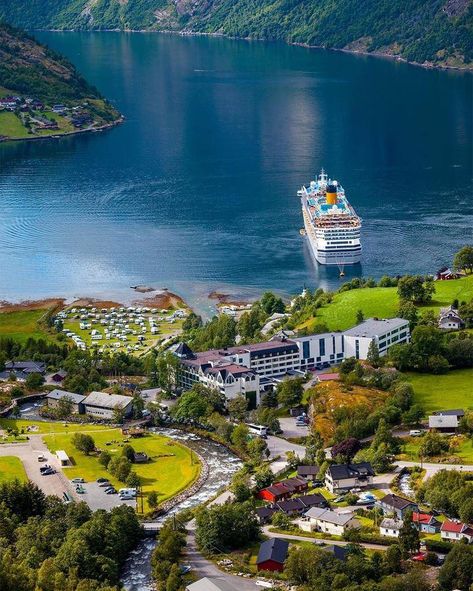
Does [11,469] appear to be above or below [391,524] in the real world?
below

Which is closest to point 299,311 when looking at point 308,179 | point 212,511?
point 212,511

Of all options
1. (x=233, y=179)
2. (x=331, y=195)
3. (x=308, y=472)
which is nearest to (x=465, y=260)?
(x=331, y=195)

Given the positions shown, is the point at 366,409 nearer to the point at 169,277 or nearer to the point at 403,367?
the point at 403,367

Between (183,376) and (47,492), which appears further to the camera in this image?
(183,376)

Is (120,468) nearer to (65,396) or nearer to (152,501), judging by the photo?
(152,501)

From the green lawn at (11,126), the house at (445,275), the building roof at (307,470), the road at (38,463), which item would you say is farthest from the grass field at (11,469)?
the green lawn at (11,126)

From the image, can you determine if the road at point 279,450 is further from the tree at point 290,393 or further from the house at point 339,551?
the house at point 339,551

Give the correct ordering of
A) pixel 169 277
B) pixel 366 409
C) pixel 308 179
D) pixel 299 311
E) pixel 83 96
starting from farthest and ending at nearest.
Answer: pixel 83 96 → pixel 308 179 → pixel 169 277 → pixel 299 311 → pixel 366 409

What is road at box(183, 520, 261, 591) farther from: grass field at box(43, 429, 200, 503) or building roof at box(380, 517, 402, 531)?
grass field at box(43, 429, 200, 503)
